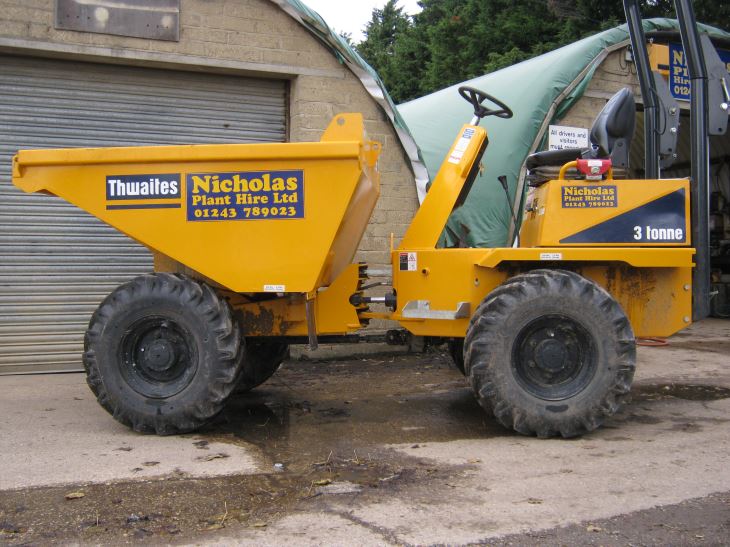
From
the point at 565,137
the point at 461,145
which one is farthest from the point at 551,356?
the point at 565,137

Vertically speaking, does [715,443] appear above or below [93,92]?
below

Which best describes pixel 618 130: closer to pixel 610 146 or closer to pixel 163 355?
pixel 610 146

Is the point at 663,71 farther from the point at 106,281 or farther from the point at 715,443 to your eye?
the point at 106,281

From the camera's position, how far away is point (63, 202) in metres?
7.63

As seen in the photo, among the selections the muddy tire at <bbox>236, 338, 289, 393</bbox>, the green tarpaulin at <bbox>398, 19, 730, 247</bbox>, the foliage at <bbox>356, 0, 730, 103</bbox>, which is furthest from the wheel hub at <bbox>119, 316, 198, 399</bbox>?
the foliage at <bbox>356, 0, 730, 103</bbox>

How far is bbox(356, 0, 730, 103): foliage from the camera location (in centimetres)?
1936

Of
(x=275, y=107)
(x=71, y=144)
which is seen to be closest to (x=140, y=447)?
(x=71, y=144)

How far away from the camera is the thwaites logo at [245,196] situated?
482cm

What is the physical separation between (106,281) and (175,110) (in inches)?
80.5

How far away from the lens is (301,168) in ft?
15.7

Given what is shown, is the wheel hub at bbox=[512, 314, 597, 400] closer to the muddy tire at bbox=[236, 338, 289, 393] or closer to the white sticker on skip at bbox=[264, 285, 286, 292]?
the white sticker on skip at bbox=[264, 285, 286, 292]

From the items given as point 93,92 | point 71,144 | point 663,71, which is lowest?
point 71,144

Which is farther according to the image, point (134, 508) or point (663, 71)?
point (663, 71)

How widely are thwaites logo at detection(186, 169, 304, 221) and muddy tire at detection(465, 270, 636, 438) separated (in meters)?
1.51
